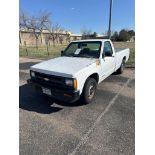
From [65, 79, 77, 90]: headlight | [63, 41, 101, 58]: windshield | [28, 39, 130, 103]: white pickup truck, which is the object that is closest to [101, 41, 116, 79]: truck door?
[28, 39, 130, 103]: white pickup truck

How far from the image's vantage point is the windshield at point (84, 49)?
4.82 m

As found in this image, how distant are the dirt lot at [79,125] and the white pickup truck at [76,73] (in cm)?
41

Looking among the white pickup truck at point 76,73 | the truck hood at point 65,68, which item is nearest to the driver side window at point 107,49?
the white pickup truck at point 76,73

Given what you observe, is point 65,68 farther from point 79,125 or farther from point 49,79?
point 79,125

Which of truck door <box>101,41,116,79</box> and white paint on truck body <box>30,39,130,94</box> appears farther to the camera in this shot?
truck door <box>101,41,116,79</box>

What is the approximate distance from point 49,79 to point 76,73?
750 millimetres

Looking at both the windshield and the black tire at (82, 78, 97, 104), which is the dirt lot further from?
the windshield

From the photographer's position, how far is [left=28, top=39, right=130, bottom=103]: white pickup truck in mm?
Answer: 3639

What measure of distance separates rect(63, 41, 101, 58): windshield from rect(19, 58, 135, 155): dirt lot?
1226mm

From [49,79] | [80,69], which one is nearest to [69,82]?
[80,69]

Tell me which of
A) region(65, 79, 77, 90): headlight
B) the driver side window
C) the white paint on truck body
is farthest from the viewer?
the driver side window

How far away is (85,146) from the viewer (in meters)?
2.69

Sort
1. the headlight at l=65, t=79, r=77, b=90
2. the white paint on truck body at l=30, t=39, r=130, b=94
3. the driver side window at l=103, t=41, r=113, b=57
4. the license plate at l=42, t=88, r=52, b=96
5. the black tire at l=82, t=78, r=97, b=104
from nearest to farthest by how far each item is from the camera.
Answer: the headlight at l=65, t=79, r=77, b=90 < the white paint on truck body at l=30, t=39, r=130, b=94 < the license plate at l=42, t=88, r=52, b=96 < the black tire at l=82, t=78, r=97, b=104 < the driver side window at l=103, t=41, r=113, b=57

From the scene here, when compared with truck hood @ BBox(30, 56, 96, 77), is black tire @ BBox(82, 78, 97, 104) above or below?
below
